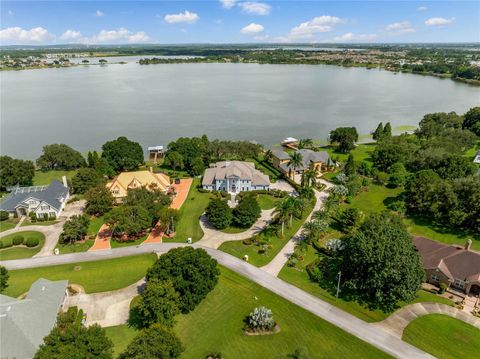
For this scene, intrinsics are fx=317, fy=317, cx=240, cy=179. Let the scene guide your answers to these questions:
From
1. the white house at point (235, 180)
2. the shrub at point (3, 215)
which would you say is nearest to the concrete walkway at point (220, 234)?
the white house at point (235, 180)

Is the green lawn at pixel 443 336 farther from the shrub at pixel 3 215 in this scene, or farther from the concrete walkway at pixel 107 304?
the shrub at pixel 3 215

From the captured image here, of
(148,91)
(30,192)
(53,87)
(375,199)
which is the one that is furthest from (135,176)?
(53,87)

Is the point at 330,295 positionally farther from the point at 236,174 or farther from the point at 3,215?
the point at 3,215

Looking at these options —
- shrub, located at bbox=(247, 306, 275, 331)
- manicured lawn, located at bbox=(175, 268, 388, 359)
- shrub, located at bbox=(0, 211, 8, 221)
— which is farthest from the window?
shrub, located at bbox=(0, 211, 8, 221)

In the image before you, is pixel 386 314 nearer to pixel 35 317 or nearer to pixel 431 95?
pixel 35 317

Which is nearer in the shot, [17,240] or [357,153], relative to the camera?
[17,240]

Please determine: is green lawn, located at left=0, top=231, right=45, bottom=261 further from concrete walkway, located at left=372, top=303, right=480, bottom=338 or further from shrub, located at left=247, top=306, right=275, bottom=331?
concrete walkway, located at left=372, top=303, right=480, bottom=338

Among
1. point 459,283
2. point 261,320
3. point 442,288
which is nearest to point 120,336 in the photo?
point 261,320
